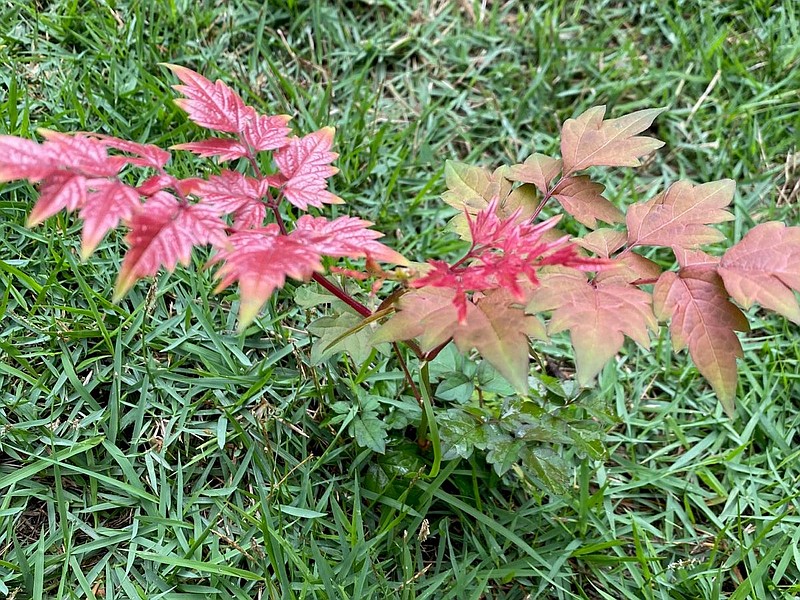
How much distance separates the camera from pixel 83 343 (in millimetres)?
1767

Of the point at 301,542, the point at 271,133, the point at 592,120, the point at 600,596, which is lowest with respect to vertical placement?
the point at 600,596

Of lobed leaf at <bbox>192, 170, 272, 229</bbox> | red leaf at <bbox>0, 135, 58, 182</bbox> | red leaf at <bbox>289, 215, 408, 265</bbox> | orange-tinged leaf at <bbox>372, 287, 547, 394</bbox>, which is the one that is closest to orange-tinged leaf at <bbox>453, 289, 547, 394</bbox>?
orange-tinged leaf at <bbox>372, 287, 547, 394</bbox>

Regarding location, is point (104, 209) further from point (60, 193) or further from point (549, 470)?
point (549, 470)

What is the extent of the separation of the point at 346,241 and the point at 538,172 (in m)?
0.56

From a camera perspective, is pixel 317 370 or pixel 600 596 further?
pixel 317 370

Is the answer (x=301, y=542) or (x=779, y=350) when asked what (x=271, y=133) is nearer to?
(x=301, y=542)

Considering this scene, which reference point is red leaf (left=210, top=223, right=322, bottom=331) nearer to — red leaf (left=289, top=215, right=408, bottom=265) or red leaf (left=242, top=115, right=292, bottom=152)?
red leaf (left=289, top=215, right=408, bottom=265)

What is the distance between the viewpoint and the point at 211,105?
126 centimetres

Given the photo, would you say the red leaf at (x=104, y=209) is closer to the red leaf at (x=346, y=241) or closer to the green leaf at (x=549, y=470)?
the red leaf at (x=346, y=241)

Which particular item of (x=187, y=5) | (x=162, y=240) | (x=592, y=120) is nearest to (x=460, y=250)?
(x=592, y=120)

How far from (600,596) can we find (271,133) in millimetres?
1290

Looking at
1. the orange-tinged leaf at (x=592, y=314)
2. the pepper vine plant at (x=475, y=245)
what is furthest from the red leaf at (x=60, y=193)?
the orange-tinged leaf at (x=592, y=314)

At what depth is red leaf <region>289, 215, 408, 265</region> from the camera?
42.1 inches

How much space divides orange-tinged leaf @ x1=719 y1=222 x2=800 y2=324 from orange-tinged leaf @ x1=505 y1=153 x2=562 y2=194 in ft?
1.30
